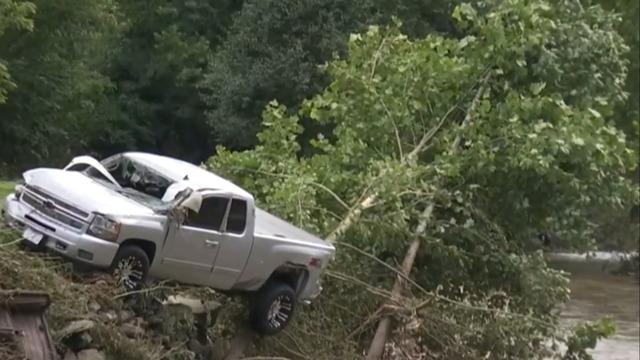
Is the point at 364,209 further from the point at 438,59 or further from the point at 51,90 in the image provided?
the point at 51,90

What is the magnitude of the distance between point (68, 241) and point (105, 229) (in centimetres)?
33

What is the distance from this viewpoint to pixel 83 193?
1001 centimetres

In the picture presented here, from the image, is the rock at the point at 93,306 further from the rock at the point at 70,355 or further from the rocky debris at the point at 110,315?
the rock at the point at 70,355

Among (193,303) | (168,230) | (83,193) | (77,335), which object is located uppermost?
(83,193)

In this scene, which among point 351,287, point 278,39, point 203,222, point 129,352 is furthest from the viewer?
point 278,39

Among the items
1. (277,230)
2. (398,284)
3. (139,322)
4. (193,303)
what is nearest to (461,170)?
(398,284)

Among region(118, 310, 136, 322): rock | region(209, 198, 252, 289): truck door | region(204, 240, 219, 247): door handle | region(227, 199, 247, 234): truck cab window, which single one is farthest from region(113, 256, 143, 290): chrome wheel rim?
region(227, 199, 247, 234): truck cab window

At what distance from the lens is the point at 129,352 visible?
32.4 ft

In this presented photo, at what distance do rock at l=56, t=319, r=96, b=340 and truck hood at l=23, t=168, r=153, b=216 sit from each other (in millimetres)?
891

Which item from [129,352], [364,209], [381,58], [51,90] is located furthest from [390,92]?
[51,90]

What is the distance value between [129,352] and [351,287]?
3785 mm

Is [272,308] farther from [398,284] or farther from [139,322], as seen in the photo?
[398,284]

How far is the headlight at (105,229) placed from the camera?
380 inches

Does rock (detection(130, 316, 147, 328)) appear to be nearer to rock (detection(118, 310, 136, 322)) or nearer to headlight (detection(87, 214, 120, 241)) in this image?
rock (detection(118, 310, 136, 322))
